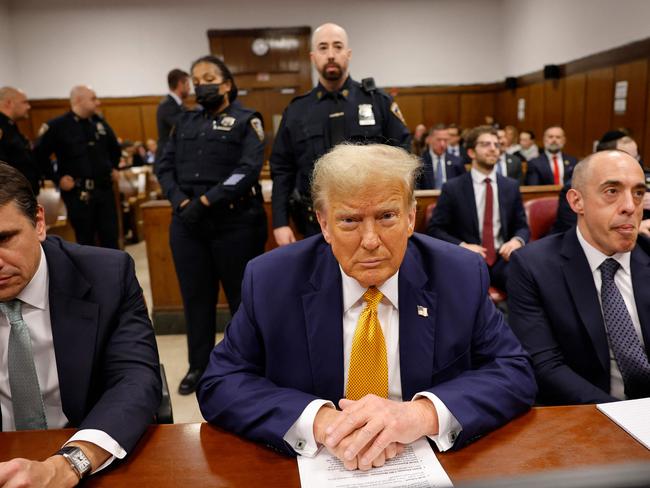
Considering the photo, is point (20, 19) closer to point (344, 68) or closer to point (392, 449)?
point (344, 68)

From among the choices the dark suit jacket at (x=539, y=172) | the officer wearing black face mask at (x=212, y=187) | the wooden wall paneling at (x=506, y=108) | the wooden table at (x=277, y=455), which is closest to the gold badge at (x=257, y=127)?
the officer wearing black face mask at (x=212, y=187)

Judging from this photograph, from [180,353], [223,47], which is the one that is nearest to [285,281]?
[180,353]

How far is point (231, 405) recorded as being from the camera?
1246 mm

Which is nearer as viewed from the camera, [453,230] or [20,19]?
[453,230]

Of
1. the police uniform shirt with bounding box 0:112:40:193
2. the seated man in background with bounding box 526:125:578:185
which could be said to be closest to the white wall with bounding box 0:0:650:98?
the seated man in background with bounding box 526:125:578:185

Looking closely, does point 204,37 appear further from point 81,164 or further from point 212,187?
point 212,187

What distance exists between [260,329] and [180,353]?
2679 mm

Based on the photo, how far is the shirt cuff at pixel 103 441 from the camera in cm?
112

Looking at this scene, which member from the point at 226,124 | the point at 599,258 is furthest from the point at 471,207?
the point at 599,258

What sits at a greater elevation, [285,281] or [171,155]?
[171,155]

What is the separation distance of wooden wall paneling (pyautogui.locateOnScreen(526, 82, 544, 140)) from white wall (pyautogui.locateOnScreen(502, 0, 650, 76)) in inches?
15.4

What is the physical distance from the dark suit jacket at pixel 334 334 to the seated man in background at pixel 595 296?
41cm

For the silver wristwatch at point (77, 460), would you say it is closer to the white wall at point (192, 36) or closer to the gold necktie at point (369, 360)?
the gold necktie at point (369, 360)

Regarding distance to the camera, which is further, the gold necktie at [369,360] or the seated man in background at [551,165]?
the seated man in background at [551,165]
